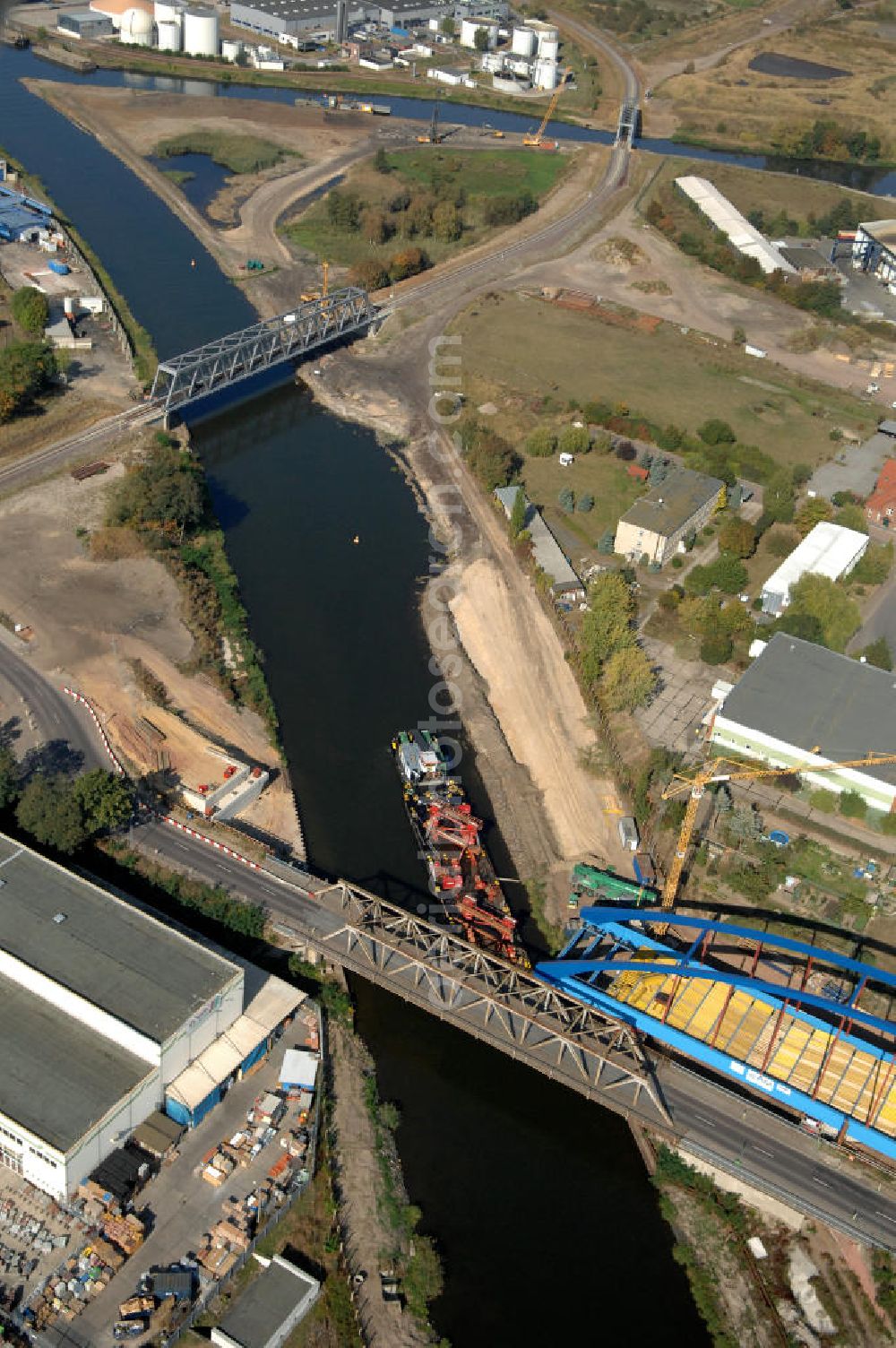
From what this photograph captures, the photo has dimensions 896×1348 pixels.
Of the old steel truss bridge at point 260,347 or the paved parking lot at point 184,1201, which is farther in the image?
the old steel truss bridge at point 260,347

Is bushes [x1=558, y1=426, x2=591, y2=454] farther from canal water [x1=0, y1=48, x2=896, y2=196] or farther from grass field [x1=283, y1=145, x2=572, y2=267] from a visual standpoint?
canal water [x1=0, y1=48, x2=896, y2=196]

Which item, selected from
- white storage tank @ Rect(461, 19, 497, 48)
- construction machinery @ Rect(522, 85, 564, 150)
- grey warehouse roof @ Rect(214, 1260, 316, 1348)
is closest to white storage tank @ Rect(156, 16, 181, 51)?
white storage tank @ Rect(461, 19, 497, 48)

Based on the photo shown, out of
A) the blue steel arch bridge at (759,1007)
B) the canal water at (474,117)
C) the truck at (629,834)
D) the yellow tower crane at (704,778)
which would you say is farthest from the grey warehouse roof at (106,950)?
the canal water at (474,117)

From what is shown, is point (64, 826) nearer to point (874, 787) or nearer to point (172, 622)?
point (172, 622)

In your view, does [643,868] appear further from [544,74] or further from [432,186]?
[544,74]

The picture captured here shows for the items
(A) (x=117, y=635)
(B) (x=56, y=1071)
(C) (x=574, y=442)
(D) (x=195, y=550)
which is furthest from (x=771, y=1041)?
(C) (x=574, y=442)

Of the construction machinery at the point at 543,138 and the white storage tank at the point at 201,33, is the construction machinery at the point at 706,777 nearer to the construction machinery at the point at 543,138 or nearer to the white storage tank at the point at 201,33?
the construction machinery at the point at 543,138
